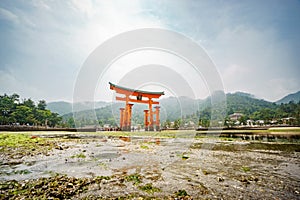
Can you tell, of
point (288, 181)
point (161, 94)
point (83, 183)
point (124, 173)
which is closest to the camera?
point (83, 183)

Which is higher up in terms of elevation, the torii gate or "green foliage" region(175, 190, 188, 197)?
the torii gate

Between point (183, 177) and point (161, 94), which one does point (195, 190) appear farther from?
→ point (161, 94)

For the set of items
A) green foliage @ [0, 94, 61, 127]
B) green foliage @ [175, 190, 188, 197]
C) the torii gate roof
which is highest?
the torii gate roof

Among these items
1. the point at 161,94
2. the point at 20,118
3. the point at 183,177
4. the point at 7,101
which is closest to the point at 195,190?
the point at 183,177

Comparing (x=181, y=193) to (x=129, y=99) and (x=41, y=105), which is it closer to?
(x=129, y=99)

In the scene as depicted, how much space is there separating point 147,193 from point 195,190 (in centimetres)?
106

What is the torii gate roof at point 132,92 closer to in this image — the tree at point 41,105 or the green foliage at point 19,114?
the green foliage at point 19,114

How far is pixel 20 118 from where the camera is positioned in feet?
127

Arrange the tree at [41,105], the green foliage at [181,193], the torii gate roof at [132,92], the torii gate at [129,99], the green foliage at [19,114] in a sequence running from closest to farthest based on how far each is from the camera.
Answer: the green foliage at [181,193]
the torii gate roof at [132,92]
the torii gate at [129,99]
the green foliage at [19,114]
the tree at [41,105]

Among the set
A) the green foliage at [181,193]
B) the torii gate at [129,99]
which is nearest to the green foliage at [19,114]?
the torii gate at [129,99]

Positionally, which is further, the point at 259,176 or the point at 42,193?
the point at 259,176

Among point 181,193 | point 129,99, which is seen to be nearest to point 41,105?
point 129,99

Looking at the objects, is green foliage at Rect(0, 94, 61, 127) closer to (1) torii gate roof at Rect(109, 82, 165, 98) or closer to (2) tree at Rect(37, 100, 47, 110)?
(2) tree at Rect(37, 100, 47, 110)

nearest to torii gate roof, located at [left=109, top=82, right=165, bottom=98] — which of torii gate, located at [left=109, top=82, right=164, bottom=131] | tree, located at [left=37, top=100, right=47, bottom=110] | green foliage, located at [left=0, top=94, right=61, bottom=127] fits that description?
torii gate, located at [left=109, top=82, right=164, bottom=131]
